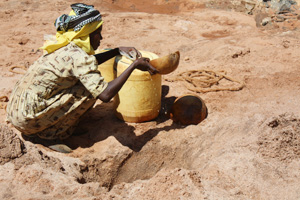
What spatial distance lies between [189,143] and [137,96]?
0.80 meters

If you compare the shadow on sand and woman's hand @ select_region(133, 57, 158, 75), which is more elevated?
woman's hand @ select_region(133, 57, 158, 75)

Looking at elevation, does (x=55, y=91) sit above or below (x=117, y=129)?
above

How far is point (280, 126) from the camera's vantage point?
3123 mm

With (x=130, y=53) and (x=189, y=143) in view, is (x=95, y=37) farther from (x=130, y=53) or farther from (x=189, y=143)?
(x=189, y=143)

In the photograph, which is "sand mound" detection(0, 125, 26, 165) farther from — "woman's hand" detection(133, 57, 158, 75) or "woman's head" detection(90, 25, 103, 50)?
"woman's hand" detection(133, 57, 158, 75)

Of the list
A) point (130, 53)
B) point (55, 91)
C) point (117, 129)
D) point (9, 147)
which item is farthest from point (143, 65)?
point (9, 147)

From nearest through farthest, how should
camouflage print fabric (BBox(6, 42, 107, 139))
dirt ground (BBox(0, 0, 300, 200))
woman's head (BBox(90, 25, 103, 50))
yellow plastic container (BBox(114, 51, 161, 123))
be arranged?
dirt ground (BBox(0, 0, 300, 200))
camouflage print fabric (BBox(6, 42, 107, 139))
woman's head (BBox(90, 25, 103, 50))
yellow plastic container (BBox(114, 51, 161, 123))

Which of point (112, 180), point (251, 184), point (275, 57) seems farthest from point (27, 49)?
point (251, 184)

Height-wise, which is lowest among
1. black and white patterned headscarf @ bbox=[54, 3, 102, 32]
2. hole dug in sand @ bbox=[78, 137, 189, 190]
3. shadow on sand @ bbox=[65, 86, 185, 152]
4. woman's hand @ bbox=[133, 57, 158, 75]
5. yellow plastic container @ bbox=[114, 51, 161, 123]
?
hole dug in sand @ bbox=[78, 137, 189, 190]

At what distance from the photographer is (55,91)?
2.97 metres

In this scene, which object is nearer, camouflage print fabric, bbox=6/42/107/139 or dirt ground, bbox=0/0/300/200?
dirt ground, bbox=0/0/300/200

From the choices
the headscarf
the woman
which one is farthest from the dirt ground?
the headscarf

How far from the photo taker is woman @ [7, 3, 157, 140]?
2701 millimetres

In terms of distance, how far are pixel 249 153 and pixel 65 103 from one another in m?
1.85
